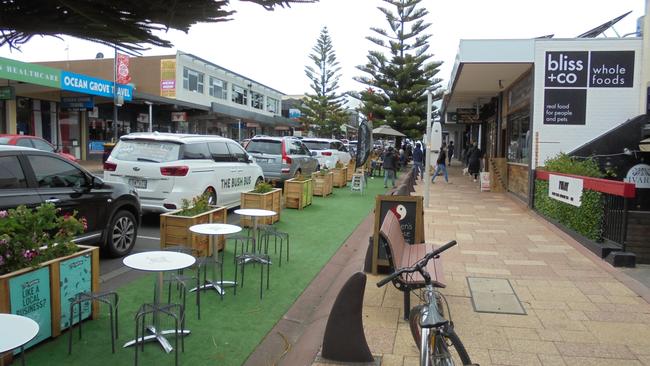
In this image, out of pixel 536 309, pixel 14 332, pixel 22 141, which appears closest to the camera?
pixel 14 332

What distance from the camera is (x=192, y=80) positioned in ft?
124

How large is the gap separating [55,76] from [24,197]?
18191 millimetres

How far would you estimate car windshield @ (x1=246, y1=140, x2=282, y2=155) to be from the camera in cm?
1559

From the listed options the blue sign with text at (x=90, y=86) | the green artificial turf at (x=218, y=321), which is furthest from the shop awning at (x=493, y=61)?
the blue sign with text at (x=90, y=86)

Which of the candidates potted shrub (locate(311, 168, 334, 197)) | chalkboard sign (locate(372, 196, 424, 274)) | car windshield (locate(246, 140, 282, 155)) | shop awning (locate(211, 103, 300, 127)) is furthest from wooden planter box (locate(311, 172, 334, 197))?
shop awning (locate(211, 103, 300, 127))

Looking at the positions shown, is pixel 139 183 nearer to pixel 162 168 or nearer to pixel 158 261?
pixel 162 168

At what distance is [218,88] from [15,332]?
41718 millimetres

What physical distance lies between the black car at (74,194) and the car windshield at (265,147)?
8.23 meters

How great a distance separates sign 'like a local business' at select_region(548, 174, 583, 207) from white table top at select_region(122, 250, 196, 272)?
6.67 m

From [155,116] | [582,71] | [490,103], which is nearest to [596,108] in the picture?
[582,71]

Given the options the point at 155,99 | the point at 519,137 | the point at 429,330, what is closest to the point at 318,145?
the point at 519,137

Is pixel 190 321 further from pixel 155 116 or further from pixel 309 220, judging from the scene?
pixel 155 116

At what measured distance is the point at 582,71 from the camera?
1196 cm

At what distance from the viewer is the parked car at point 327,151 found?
2236cm
